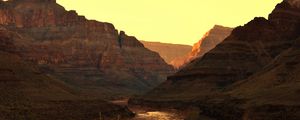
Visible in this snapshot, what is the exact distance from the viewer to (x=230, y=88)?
190125 millimetres

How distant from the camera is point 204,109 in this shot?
172750 millimetres

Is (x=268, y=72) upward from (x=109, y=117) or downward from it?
upward

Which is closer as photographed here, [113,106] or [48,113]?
[48,113]

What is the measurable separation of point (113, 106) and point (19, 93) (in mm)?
33682

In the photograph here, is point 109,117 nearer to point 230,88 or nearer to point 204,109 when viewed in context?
point 204,109

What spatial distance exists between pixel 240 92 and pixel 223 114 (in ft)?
52.6

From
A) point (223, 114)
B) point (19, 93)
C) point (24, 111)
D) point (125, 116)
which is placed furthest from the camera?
point (125, 116)

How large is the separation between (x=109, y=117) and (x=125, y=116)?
10.7 m

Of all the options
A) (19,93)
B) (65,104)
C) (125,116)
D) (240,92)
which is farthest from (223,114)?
(19,93)

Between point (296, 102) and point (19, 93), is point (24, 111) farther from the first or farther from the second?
point (296, 102)

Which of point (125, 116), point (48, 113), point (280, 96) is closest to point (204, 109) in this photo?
point (125, 116)

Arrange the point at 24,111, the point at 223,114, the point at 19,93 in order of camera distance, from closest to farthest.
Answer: the point at 24,111 < the point at 19,93 < the point at 223,114

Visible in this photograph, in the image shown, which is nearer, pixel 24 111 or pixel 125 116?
pixel 24 111

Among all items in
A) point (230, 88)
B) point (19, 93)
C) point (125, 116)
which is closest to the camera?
point (19, 93)
